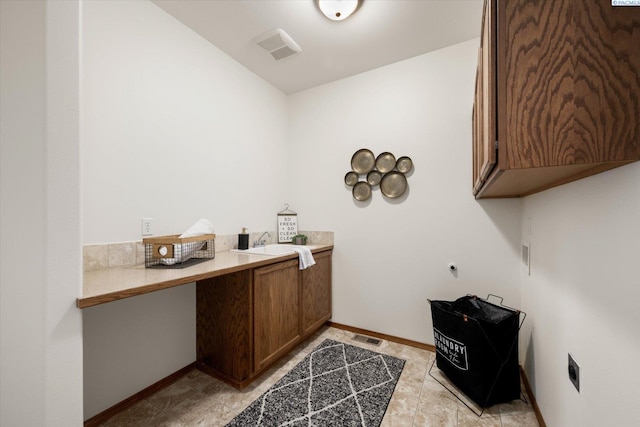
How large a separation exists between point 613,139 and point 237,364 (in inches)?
84.9

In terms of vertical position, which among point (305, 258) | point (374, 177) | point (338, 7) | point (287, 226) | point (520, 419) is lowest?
point (520, 419)

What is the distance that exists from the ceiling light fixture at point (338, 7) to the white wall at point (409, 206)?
34.5 inches

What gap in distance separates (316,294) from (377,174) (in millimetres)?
1363

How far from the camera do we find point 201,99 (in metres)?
2.07

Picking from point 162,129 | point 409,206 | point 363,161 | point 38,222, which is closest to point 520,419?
point 409,206

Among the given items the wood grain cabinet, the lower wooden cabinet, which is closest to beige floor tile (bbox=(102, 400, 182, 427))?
the lower wooden cabinet

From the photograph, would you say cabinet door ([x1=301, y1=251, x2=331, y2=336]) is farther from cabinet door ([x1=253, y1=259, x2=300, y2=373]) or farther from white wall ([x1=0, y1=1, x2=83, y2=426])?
white wall ([x1=0, y1=1, x2=83, y2=426])

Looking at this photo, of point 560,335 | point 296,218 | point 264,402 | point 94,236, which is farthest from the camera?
point 296,218

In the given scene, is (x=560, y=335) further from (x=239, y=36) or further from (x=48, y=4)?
(x=239, y=36)

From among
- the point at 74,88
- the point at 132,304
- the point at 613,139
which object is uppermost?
the point at 74,88

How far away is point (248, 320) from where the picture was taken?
→ 1.69 m

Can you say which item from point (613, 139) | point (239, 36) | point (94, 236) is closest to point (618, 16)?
point (613, 139)

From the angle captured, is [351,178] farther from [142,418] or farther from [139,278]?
[142,418]

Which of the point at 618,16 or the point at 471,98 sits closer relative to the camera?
the point at 618,16
